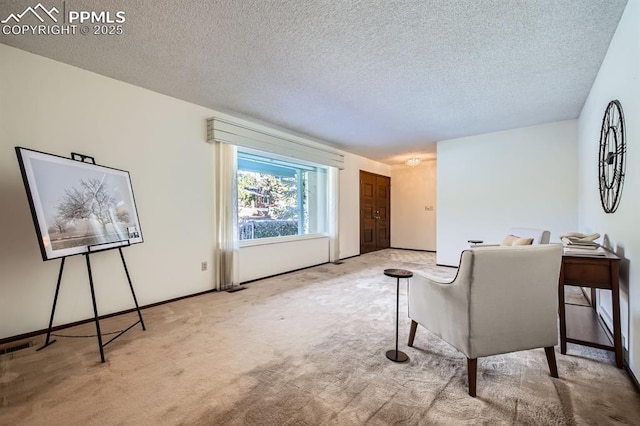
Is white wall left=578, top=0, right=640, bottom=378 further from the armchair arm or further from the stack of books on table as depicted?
the armchair arm

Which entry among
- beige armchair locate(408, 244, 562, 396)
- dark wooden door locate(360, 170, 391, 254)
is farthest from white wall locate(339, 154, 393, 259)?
beige armchair locate(408, 244, 562, 396)

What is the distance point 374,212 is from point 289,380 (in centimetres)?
610

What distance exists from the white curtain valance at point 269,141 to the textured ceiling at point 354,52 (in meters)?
0.26

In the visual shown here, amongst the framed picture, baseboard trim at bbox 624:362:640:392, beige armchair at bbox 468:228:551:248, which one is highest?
the framed picture

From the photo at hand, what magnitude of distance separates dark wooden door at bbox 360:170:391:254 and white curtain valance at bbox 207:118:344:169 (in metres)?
1.56

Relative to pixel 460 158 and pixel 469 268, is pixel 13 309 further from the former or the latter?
pixel 460 158

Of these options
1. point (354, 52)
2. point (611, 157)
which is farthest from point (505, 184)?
point (354, 52)

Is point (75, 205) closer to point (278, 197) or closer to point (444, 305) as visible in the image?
point (444, 305)

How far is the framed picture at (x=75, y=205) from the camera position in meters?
2.05

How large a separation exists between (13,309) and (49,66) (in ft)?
7.10

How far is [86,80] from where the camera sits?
282cm

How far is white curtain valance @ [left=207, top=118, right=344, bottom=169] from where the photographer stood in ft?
12.6

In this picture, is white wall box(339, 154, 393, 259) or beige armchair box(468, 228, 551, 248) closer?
beige armchair box(468, 228, 551, 248)

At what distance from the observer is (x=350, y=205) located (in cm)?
667
